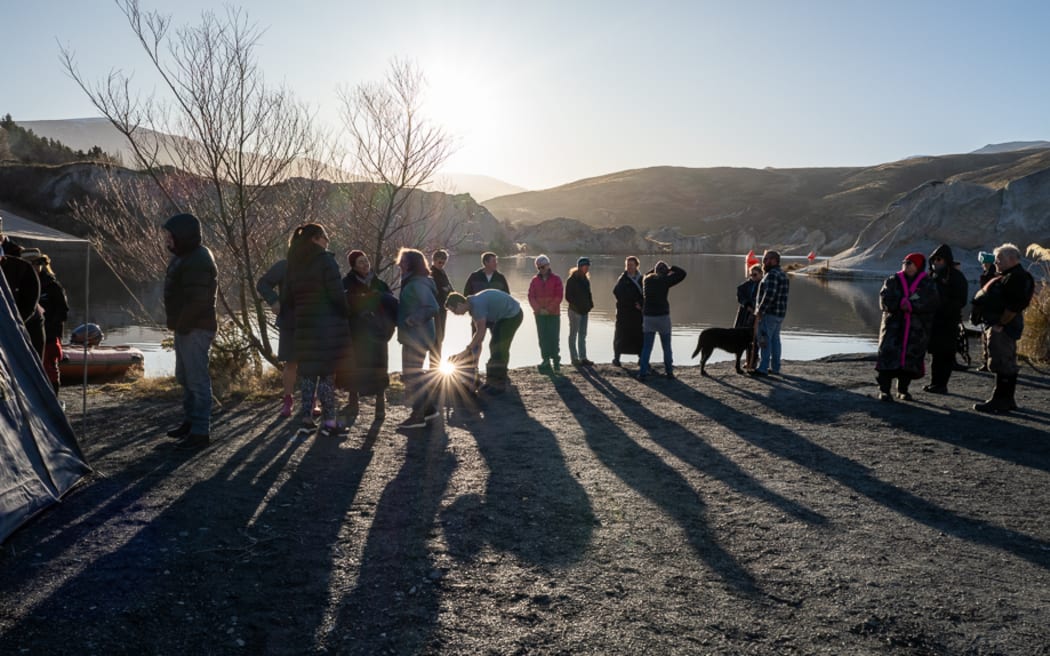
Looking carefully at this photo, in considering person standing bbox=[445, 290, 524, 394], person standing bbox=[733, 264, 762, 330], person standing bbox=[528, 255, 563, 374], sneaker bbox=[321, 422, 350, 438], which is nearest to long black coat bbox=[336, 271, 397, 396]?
sneaker bbox=[321, 422, 350, 438]

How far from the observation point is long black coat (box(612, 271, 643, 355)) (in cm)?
1121

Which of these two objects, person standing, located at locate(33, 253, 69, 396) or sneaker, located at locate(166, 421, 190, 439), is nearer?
sneaker, located at locate(166, 421, 190, 439)

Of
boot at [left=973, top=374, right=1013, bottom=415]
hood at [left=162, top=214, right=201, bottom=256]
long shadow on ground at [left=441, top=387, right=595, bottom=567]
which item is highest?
hood at [left=162, top=214, right=201, bottom=256]

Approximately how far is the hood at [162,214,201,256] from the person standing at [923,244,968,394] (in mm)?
8704

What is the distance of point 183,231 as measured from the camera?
5527 millimetres

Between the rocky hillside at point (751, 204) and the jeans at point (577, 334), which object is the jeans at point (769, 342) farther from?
the rocky hillside at point (751, 204)

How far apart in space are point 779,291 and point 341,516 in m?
7.51

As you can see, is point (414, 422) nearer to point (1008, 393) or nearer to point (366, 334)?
point (366, 334)

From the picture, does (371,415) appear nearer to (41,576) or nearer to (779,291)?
(41,576)

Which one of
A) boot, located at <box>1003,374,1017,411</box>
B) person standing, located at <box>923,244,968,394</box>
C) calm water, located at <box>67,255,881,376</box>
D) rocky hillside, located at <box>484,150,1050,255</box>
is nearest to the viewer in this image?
boot, located at <box>1003,374,1017,411</box>

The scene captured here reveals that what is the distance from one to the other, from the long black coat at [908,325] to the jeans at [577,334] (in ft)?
16.4

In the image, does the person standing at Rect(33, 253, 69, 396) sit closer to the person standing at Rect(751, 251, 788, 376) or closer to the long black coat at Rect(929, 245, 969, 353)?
the person standing at Rect(751, 251, 788, 376)

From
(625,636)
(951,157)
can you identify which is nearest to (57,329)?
(625,636)

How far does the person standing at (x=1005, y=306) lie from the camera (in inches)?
297
